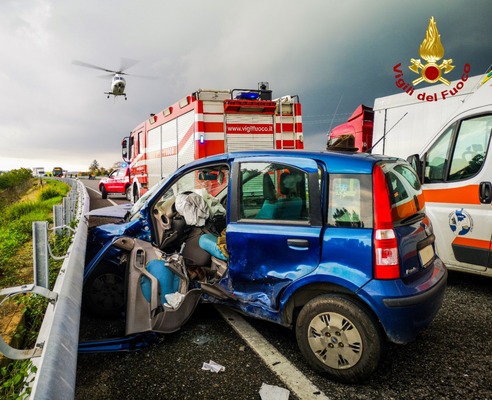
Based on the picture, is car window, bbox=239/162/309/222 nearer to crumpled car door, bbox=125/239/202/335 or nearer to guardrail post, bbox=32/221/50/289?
crumpled car door, bbox=125/239/202/335

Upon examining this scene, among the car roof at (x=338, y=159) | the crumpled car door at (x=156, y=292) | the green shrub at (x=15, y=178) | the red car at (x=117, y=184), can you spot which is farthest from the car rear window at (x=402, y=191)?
the green shrub at (x=15, y=178)

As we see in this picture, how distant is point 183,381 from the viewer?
264 centimetres

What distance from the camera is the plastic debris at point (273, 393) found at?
2.42 metres

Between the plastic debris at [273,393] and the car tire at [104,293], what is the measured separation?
6.08ft

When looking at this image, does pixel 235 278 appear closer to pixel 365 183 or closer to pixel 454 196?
pixel 365 183

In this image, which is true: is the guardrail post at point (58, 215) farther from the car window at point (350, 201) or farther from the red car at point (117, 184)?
the red car at point (117, 184)

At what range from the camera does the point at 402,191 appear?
9.42 feet

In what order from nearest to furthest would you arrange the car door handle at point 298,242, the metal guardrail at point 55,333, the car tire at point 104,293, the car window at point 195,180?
the metal guardrail at point 55,333
the car door handle at point 298,242
the car tire at point 104,293
the car window at point 195,180

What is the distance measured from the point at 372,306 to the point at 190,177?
241 centimetres

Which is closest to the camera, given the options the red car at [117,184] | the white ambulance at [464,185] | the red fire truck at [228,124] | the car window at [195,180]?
the car window at [195,180]

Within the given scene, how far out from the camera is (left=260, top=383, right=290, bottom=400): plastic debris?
2.42 m

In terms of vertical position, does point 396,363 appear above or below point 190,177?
below

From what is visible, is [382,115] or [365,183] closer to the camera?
[365,183]

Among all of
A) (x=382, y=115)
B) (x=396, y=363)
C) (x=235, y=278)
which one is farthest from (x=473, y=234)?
(x=382, y=115)
